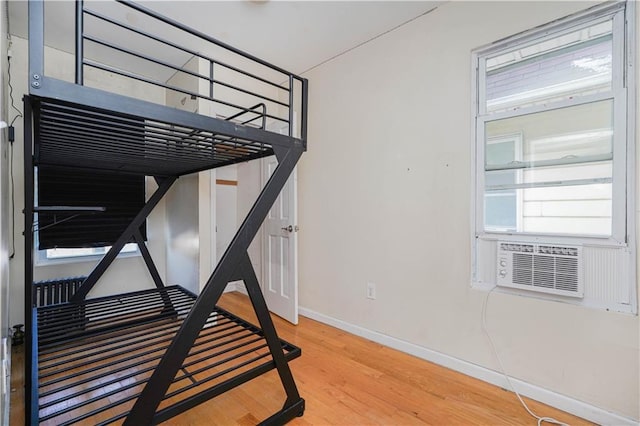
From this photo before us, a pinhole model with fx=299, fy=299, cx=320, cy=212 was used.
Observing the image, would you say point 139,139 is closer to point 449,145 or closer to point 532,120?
point 449,145

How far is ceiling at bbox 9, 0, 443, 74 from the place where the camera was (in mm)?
2129

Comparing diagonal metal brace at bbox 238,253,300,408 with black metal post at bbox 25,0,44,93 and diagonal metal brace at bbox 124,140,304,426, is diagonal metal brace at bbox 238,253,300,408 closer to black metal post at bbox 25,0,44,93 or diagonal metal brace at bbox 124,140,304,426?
diagonal metal brace at bbox 124,140,304,426

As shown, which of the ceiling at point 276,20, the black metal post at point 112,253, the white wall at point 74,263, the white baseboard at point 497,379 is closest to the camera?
the white baseboard at point 497,379

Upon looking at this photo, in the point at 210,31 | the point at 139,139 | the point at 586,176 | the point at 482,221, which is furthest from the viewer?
the point at 210,31

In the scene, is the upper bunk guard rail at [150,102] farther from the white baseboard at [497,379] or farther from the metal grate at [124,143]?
the white baseboard at [497,379]

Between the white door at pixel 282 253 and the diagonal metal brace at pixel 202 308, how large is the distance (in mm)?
1337

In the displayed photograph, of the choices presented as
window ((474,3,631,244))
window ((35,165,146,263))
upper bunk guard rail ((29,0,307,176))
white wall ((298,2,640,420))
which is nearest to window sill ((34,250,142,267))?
window ((35,165,146,263))

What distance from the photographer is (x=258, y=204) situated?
141 cm

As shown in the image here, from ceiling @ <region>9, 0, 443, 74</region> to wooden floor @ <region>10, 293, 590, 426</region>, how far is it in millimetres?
2517

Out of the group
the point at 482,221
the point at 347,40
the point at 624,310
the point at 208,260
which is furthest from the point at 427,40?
the point at 208,260

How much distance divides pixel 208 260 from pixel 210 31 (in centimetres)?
199

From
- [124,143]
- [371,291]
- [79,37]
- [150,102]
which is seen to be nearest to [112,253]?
[124,143]

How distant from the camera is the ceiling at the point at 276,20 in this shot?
2129mm

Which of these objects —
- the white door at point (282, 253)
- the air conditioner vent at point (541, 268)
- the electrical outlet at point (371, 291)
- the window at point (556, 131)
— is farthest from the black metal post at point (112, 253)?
the air conditioner vent at point (541, 268)
